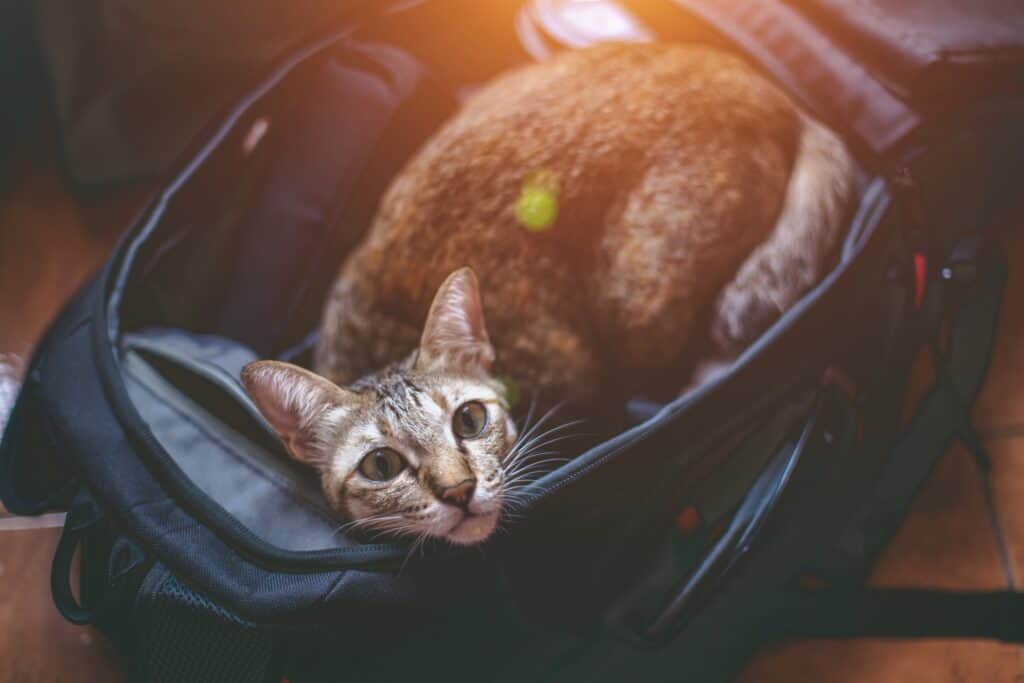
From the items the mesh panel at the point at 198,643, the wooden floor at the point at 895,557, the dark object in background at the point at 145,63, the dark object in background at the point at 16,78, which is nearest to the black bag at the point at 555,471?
the mesh panel at the point at 198,643

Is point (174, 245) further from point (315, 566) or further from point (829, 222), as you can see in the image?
point (829, 222)

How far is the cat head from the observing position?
0.64 meters

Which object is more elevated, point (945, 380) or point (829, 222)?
point (829, 222)

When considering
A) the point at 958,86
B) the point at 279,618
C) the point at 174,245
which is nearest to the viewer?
the point at 279,618

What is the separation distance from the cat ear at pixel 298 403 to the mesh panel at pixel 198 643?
167 millimetres

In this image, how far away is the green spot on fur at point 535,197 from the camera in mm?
867

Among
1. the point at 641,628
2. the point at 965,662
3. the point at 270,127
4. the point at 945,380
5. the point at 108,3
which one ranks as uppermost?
the point at 108,3

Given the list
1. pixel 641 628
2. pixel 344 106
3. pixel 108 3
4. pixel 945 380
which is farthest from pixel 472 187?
pixel 108 3

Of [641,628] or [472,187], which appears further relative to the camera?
[472,187]

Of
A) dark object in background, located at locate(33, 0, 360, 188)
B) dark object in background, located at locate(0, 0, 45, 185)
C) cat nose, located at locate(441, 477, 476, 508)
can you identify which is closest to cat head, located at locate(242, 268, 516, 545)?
cat nose, located at locate(441, 477, 476, 508)

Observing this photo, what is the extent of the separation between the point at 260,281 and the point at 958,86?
99 cm

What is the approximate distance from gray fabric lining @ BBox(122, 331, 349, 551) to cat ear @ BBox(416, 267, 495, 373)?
0.19 meters

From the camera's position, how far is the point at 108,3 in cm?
118

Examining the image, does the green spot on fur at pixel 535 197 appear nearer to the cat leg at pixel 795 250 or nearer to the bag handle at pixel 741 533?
the cat leg at pixel 795 250
